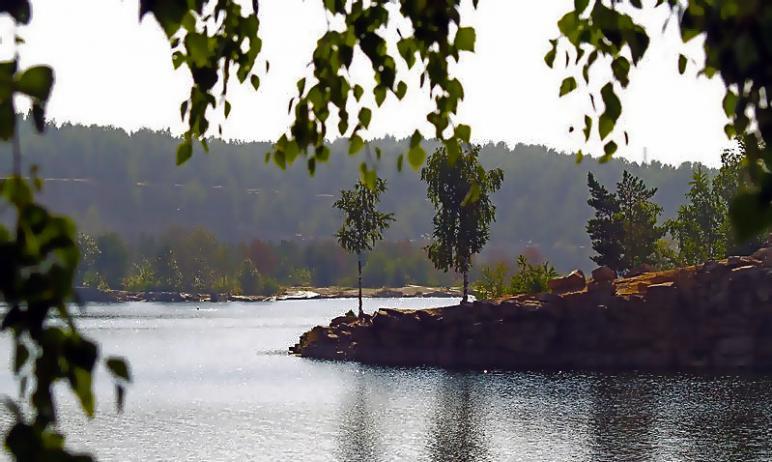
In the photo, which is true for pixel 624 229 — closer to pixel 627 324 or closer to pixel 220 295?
pixel 627 324

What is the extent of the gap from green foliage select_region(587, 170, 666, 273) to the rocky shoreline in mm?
7782

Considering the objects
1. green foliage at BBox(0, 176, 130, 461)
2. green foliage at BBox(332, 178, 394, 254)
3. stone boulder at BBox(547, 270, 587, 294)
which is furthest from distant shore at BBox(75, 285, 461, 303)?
green foliage at BBox(0, 176, 130, 461)

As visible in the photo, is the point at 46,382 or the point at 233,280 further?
the point at 233,280

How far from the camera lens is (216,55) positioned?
167 inches

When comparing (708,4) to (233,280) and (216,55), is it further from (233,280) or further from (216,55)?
(233,280)

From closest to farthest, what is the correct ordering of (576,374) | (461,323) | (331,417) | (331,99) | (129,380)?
(129,380)
(331,99)
(331,417)
(576,374)
(461,323)

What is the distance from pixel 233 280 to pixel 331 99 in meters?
195

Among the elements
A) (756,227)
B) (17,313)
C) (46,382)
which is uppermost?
(756,227)

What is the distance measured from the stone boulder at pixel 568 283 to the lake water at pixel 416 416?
19.4 feet

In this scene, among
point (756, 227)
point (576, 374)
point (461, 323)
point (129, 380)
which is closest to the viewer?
point (756, 227)

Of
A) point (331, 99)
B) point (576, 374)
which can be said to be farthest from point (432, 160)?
point (331, 99)

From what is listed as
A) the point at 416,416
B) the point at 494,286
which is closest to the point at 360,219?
the point at 494,286

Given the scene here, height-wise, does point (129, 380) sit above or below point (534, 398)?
above

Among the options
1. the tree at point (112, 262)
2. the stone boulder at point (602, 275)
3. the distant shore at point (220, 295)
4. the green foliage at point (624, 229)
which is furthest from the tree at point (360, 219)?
the tree at point (112, 262)
